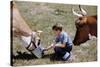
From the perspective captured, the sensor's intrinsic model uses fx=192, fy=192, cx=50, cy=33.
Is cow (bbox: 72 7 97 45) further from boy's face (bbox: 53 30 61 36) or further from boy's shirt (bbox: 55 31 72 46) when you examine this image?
boy's face (bbox: 53 30 61 36)

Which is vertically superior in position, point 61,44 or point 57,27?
point 57,27

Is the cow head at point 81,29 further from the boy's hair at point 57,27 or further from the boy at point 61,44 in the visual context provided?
the boy's hair at point 57,27

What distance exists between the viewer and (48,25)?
2170 mm

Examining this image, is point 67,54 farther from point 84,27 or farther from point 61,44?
point 84,27

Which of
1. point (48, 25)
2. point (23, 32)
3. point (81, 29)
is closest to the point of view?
point (23, 32)

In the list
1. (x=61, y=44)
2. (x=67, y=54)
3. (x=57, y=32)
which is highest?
(x=57, y=32)

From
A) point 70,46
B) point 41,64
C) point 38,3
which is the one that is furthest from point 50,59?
point 38,3

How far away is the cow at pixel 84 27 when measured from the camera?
7.57 ft

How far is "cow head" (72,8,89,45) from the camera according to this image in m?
2.30

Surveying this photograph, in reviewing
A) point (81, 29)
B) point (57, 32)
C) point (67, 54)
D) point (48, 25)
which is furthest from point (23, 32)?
point (81, 29)

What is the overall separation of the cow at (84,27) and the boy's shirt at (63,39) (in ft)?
0.25

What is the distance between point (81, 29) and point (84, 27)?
48mm

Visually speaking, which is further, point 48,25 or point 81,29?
point 81,29

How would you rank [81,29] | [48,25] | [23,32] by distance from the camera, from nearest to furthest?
[23,32] → [48,25] → [81,29]
